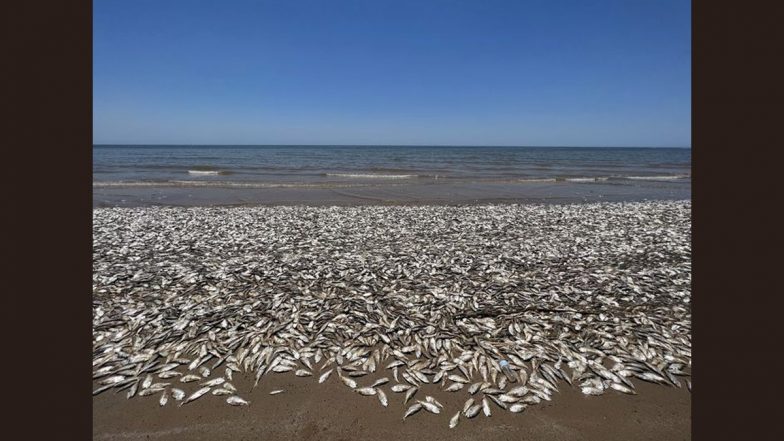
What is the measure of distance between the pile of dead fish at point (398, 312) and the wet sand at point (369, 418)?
5.1 inches

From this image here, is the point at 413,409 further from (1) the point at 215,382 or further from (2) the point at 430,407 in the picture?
(1) the point at 215,382

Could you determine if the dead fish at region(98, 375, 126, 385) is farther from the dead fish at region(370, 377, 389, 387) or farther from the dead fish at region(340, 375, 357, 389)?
the dead fish at region(370, 377, 389, 387)

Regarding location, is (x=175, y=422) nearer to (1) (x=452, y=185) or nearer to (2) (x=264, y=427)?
(2) (x=264, y=427)

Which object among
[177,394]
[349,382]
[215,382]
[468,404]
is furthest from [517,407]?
[177,394]

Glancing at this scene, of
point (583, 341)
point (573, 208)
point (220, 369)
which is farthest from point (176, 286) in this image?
point (573, 208)

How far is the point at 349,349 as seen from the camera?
17.5 feet

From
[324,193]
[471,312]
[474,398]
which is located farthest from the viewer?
[324,193]

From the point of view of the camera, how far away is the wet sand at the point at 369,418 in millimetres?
3914

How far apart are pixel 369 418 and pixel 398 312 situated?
2.42m

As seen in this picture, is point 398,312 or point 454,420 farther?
point 398,312

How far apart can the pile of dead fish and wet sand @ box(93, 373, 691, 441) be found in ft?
0.43

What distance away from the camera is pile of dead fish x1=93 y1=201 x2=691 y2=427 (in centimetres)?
473

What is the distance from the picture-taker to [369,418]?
13.5ft

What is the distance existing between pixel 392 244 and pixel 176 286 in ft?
18.4
